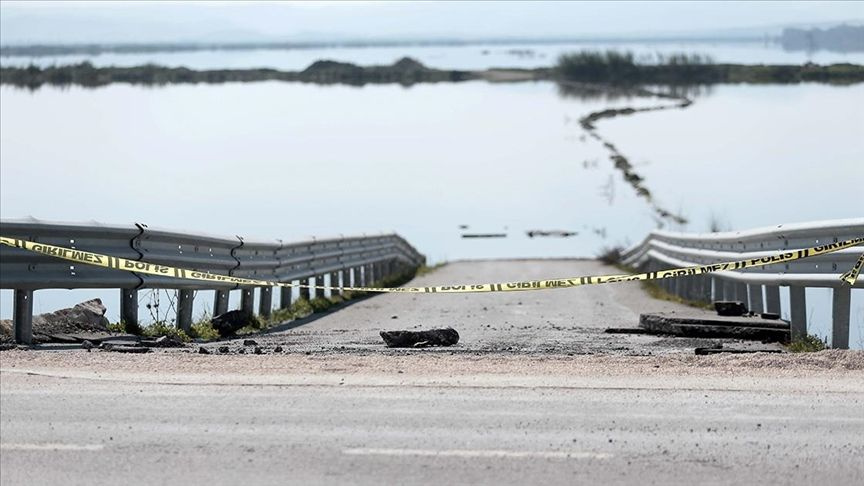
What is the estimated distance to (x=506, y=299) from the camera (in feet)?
87.5

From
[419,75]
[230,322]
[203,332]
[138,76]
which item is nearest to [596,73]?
[419,75]

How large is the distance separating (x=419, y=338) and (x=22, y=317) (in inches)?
135

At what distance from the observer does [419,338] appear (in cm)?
1502

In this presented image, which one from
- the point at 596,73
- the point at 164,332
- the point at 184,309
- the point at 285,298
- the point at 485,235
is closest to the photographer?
the point at 164,332

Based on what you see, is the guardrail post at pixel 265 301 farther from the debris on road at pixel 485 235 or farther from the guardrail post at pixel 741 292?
the debris on road at pixel 485 235

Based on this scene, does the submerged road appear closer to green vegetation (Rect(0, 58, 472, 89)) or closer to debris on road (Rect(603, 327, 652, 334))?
debris on road (Rect(603, 327, 652, 334))

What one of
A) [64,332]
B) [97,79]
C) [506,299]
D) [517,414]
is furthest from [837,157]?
[97,79]

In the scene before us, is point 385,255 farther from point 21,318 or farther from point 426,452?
point 426,452

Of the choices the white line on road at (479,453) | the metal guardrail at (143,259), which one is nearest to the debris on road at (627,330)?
the metal guardrail at (143,259)

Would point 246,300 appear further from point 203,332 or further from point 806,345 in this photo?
point 806,345

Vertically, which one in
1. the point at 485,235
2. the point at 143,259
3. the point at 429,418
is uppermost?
the point at 485,235

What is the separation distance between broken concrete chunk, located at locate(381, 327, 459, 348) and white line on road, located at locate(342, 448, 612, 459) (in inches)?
231

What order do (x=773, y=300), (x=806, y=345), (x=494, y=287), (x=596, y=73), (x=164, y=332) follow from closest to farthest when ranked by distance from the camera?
(x=806, y=345) → (x=494, y=287) → (x=164, y=332) → (x=773, y=300) → (x=596, y=73)

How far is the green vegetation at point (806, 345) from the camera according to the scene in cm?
1422
